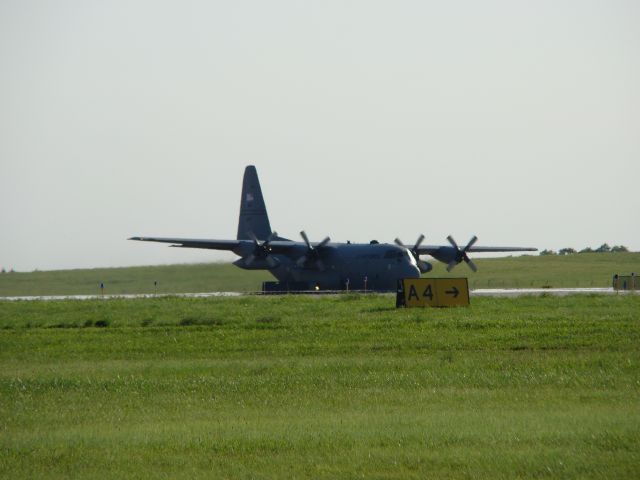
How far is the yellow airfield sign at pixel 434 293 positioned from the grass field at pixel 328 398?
558cm

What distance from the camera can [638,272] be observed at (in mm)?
102188

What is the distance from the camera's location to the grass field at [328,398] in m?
12.4

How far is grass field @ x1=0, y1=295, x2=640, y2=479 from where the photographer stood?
40.7ft

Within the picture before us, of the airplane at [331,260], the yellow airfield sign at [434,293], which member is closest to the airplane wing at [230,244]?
the airplane at [331,260]

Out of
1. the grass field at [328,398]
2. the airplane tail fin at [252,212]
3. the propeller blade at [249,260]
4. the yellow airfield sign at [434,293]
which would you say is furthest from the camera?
the airplane tail fin at [252,212]

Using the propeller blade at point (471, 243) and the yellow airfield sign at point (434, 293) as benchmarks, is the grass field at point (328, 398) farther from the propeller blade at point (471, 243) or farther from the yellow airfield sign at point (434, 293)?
the propeller blade at point (471, 243)

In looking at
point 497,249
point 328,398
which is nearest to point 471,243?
point 497,249

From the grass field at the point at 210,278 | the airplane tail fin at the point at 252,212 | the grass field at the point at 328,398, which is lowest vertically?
the grass field at the point at 328,398

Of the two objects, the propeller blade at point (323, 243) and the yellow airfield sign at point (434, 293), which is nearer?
the yellow airfield sign at point (434, 293)

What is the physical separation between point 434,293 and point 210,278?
36.8 metres

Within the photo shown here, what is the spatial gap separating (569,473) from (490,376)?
863 centimetres

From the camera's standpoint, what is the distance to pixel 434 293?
135 feet

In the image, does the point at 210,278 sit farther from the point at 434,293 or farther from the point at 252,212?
the point at 434,293

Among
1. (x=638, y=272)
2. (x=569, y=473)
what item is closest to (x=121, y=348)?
(x=569, y=473)
